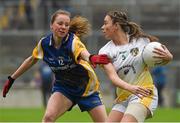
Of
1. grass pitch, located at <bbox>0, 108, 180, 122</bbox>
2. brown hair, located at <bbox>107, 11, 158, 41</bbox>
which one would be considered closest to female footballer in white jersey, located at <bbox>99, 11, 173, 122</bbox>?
brown hair, located at <bbox>107, 11, 158, 41</bbox>

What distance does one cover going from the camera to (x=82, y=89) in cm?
964

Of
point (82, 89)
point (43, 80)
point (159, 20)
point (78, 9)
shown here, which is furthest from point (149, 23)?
point (82, 89)

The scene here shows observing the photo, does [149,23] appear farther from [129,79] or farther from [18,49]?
[129,79]

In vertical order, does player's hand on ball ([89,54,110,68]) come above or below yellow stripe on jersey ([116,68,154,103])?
above

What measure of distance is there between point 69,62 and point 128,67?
1209 millimetres

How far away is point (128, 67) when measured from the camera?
27.4 ft

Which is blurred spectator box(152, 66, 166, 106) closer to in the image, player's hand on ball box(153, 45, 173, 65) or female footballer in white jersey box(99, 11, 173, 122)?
female footballer in white jersey box(99, 11, 173, 122)

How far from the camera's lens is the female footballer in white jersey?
8.10 m

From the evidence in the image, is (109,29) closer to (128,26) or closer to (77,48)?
(128,26)

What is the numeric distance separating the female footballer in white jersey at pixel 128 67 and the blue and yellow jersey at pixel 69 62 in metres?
0.72

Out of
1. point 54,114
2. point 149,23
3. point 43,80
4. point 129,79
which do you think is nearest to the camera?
point 129,79

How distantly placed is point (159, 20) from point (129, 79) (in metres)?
16.6

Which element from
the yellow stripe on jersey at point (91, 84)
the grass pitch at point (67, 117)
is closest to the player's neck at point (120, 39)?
the yellow stripe on jersey at point (91, 84)

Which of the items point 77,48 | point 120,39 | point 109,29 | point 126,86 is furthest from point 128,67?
point 77,48
